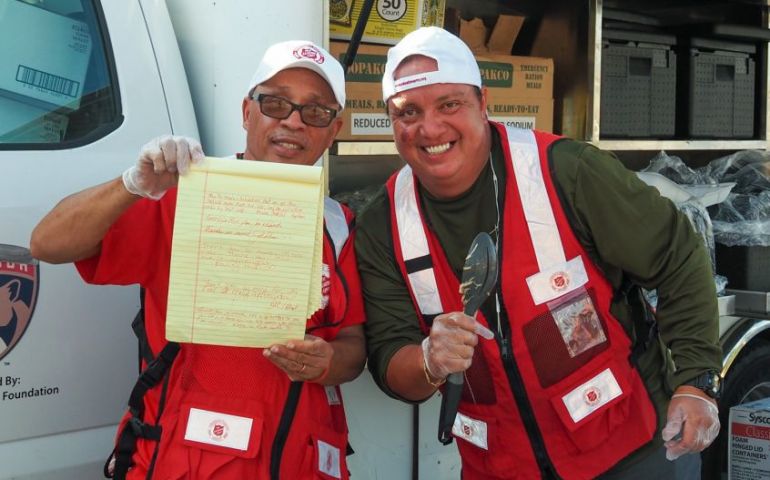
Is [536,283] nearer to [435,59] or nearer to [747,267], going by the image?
[435,59]

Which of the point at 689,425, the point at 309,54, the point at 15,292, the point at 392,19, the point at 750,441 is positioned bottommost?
the point at 750,441

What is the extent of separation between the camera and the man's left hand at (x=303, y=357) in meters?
1.67

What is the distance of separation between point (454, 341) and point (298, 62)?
0.68 metres

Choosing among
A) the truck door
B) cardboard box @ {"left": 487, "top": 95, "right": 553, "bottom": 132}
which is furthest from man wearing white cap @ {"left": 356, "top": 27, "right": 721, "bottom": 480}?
cardboard box @ {"left": 487, "top": 95, "right": 553, "bottom": 132}

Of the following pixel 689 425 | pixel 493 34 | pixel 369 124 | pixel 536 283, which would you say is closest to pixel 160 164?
pixel 536 283

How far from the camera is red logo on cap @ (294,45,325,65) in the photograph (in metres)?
1.95

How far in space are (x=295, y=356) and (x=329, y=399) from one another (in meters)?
0.30

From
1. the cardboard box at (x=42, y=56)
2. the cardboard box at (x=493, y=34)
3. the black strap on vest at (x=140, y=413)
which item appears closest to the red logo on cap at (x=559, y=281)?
the black strap on vest at (x=140, y=413)

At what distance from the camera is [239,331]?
5.40 ft

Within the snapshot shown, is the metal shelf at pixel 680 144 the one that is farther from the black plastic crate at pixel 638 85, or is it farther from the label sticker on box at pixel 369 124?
the label sticker on box at pixel 369 124

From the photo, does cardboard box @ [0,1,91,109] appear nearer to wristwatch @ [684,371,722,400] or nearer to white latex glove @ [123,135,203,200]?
white latex glove @ [123,135,203,200]

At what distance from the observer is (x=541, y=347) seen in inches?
80.3

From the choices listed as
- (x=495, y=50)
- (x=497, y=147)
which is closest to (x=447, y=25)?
(x=495, y=50)

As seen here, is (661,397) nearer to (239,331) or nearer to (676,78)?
(239,331)
